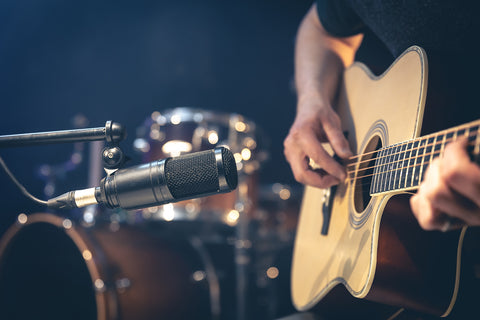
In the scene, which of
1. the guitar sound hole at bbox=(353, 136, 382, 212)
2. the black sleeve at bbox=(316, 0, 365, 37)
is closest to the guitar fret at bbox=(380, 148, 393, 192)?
the guitar sound hole at bbox=(353, 136, 382, 212)

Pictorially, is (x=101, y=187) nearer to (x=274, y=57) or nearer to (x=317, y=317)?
(x=317, y=317)

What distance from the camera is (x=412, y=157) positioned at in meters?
0.76

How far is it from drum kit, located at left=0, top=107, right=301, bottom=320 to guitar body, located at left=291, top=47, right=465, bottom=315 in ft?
3.35

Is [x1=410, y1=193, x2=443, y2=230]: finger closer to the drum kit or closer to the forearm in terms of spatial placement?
the forearm

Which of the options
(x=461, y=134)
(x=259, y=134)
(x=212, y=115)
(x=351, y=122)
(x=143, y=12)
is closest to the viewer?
(x=461, y=134)

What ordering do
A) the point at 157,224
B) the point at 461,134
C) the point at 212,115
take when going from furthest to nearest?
the point at 212,115, the point at 157,224, the point at 461,134

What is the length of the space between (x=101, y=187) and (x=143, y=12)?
12.9 feet

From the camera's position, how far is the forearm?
147cm

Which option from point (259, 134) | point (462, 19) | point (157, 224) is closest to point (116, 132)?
point (462, 19)

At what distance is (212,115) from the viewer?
108 inches

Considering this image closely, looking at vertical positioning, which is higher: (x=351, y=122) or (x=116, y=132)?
(x=116, y=132)

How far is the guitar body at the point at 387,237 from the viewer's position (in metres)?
0.84

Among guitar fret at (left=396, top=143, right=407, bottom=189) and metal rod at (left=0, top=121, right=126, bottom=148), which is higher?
metal rod at (left=0, top=121, right=126, bottom=148)

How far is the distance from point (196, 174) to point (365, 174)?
0.51 metres
